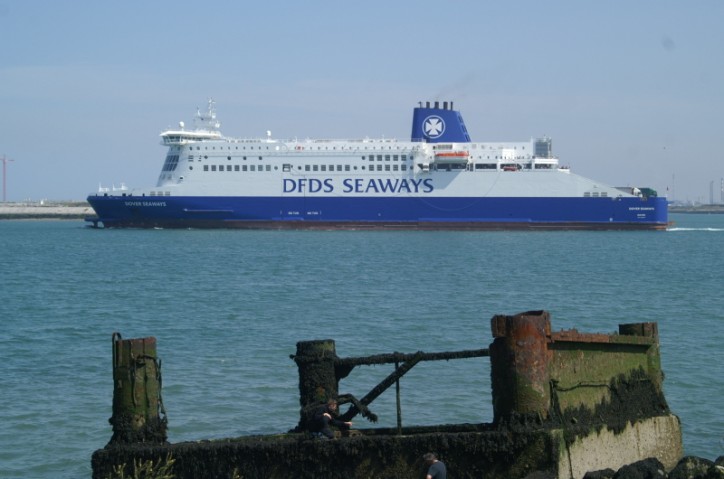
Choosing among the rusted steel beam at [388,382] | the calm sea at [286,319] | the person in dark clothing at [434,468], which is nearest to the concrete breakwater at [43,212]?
the calm sea at [286,319]

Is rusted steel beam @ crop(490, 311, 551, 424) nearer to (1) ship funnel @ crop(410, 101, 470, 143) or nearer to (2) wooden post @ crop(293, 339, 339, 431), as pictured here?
(2) wooden post @ crop(293, 339, 339, 431)

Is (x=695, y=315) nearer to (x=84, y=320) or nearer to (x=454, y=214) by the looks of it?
(x=84, y=320)

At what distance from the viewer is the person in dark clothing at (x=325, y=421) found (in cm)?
696

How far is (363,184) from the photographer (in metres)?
55.2

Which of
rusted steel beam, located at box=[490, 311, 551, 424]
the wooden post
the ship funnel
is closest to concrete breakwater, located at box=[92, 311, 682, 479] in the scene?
rusted steel beam, located at box=[490, 311, 551, 424]

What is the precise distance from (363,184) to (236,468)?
48.6 meters

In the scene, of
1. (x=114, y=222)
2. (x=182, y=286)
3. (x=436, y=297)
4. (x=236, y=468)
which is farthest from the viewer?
(x=114, y=222)

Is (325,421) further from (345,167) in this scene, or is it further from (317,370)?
(345,167)

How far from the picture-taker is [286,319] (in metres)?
19.2

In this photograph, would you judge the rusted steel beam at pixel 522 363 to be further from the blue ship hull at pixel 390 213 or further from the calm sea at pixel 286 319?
the blue ship hull at pixel 390 213

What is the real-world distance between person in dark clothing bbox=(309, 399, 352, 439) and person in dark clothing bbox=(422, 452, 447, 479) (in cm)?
87

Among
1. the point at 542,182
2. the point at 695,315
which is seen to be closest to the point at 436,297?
the point at 695,315

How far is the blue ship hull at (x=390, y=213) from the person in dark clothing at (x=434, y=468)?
157 feet

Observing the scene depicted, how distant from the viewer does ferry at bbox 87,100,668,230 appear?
53.7m
